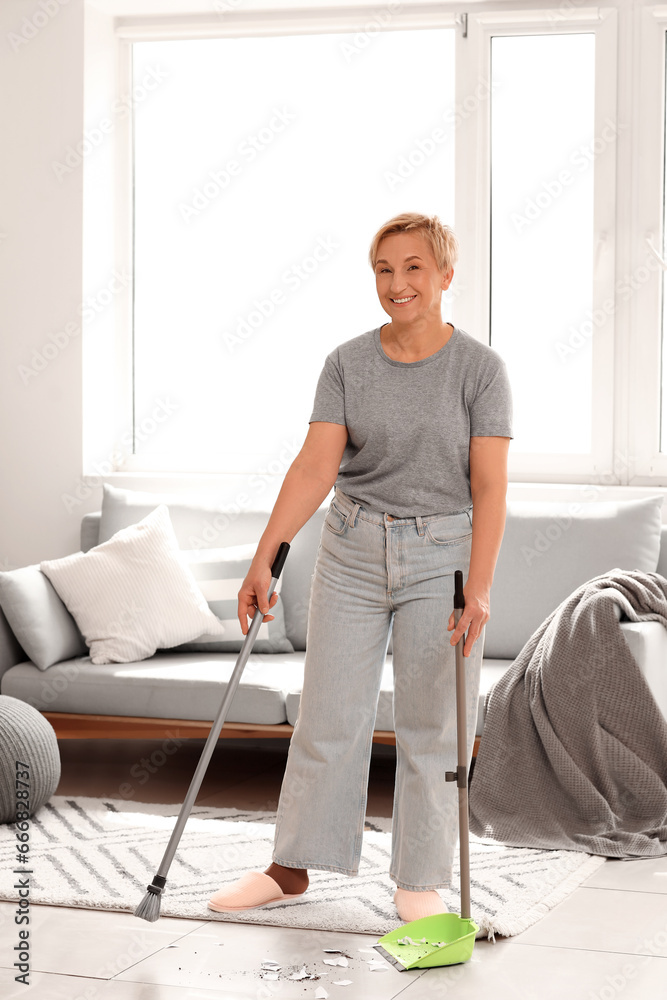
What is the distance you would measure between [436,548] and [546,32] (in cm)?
250

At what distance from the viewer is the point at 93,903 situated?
8.14ft

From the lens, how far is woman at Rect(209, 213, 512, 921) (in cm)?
236

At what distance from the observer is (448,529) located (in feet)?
7.81

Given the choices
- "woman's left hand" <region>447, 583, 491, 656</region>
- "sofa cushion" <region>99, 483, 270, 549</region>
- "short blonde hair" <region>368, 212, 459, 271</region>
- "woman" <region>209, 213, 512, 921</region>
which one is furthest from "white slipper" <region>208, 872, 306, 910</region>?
"sofa cushion" <region>99, 483, 270, 549</region>

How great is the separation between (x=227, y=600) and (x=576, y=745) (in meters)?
1.21

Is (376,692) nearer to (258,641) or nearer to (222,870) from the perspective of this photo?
(222,870)

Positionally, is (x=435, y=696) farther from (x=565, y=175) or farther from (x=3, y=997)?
(x=565, y=175)

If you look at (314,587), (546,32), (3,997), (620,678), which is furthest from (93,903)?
(546,32)

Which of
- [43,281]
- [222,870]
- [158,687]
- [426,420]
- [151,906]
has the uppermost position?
[43,281]

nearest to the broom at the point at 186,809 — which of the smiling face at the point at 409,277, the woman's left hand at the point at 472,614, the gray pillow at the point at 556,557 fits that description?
the woman's left hand at the point at 472,614

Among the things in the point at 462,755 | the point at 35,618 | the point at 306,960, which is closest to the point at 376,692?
the point at 462,755

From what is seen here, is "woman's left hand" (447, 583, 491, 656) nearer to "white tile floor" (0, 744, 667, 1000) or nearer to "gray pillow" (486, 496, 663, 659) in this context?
"white tile floor" (0, 744, 667, 1000)

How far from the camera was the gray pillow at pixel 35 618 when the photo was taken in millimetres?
3516

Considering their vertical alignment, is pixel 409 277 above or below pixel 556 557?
above
